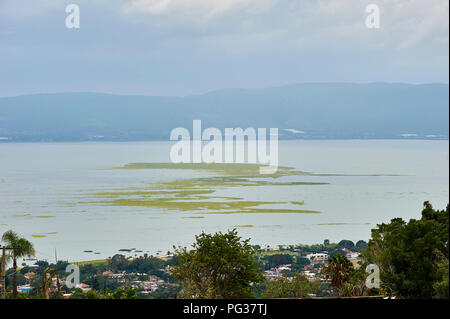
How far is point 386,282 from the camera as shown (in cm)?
723

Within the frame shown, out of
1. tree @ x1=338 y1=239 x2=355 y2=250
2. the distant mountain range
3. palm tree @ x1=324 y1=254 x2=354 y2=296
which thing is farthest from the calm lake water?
palm tree @ x1=324 y1=254 x2=354 y2=296

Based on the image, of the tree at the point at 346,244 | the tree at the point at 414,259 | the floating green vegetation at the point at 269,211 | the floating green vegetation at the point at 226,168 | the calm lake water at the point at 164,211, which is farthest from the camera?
the floating green vegetation at the point at 226,168

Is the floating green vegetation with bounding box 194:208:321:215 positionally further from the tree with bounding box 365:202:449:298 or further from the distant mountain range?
the tree with bounding box 365:202:449:298

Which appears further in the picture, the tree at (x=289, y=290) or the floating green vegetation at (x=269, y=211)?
the floating green vegetation at (x=269, y=211)

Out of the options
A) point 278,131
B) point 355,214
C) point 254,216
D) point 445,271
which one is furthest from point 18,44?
point 445,271

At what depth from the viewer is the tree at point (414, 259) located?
665 centimetres

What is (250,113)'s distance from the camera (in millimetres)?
46562

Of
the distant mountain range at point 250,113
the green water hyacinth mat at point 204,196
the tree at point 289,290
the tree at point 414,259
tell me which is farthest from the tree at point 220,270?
the distant mountain range at point 250,113

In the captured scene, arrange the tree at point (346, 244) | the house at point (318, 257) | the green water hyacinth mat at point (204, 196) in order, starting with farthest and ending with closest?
the green water hyacinth mat at point (204, 196) < the tree at point (346, 244) < the house at point (318, 257)

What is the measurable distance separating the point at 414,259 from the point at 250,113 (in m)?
39.9

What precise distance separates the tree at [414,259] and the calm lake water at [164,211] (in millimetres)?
11046

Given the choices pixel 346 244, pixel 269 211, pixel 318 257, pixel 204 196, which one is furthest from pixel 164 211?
pixel 318 257

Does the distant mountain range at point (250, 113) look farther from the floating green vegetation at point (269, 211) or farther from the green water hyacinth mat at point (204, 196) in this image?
the floating green vegetation at point (269, 211)
